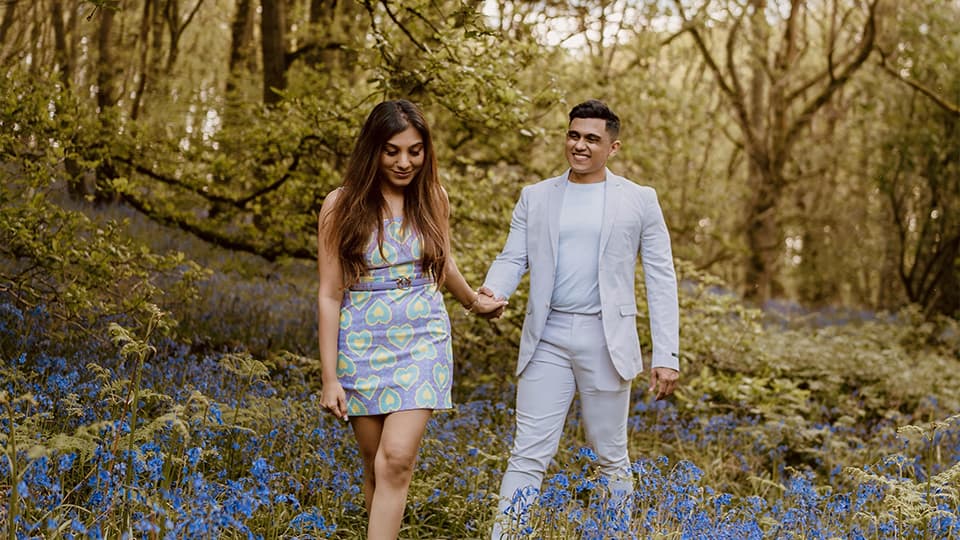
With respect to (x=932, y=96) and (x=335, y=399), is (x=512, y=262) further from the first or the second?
(x=932, y=96)

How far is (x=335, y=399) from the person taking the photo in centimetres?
373

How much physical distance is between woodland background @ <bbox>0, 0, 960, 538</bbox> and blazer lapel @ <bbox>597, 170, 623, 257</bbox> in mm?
1274

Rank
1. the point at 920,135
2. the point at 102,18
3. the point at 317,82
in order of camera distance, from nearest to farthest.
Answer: the point at 317,82
the point at 102,18
the point at 920,135

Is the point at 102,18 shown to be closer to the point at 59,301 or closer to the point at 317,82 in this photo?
the point at 317,82

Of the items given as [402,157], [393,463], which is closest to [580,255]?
[402,157]

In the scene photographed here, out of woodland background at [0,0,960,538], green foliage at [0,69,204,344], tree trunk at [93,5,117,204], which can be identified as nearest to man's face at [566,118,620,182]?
woodland background at [0,0,960,538]

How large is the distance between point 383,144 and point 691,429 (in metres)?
4.43

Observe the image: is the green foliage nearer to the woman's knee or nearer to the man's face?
the woman's knee

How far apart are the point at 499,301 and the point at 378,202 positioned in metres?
1.03

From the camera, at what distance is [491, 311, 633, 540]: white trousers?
4512 millimetres

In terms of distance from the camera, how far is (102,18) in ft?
40.4

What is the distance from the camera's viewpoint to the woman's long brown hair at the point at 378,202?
382 centimetres

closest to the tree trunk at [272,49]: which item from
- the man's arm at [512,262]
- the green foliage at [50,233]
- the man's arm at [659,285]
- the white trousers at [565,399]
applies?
the green foliage at [50,233]

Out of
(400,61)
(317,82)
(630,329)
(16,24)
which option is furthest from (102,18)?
(630,329)
